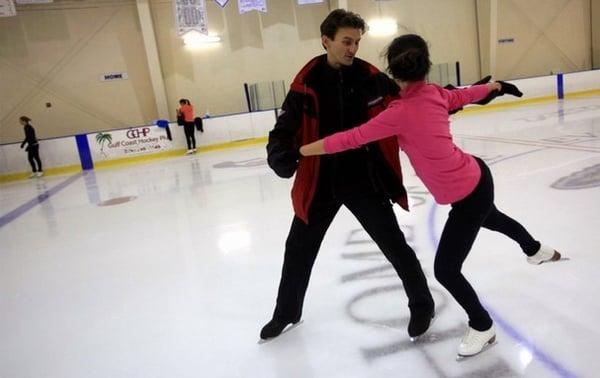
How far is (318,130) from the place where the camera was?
5.90 ft

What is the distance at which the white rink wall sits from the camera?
10555 millimetres

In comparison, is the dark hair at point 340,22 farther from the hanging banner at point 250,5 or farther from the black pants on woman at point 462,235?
the hanging banner at point 250,5

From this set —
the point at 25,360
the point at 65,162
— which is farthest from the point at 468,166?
the point at 65,162

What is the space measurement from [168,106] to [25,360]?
12758mm

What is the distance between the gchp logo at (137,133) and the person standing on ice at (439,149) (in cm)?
1042

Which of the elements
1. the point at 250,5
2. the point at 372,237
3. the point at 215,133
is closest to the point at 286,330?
the point at 372,237

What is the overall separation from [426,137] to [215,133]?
10.5 meters

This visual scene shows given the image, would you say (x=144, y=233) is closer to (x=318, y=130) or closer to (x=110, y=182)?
(x=318, y=130)

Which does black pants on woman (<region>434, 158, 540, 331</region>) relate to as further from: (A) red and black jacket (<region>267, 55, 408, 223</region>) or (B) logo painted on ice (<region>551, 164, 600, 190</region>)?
(B) logo painted on ice (<region>551, 164, 600, 190</region>)

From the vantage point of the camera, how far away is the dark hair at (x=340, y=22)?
1.67 m

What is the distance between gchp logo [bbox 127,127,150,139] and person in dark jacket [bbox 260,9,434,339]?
10198 millimetres

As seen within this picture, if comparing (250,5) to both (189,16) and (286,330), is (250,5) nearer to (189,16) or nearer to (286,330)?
(189,16)

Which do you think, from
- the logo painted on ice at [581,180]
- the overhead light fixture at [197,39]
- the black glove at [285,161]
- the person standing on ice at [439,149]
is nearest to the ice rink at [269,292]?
the logo painted on ice at [581,180]

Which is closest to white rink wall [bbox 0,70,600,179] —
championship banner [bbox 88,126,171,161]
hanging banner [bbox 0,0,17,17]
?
championship banner [bbox 88,126,171,161]
